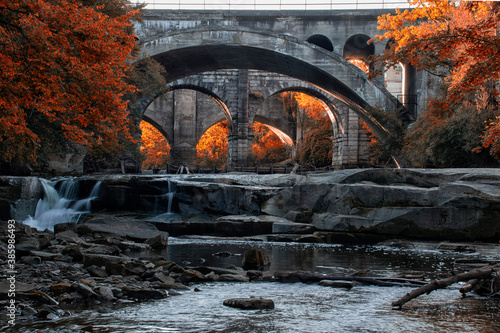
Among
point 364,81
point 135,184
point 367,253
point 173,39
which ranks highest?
point 173,39

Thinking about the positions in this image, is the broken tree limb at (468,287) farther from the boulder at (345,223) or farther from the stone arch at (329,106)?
the stone arch at (329,106)

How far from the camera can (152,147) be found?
49.8 meters

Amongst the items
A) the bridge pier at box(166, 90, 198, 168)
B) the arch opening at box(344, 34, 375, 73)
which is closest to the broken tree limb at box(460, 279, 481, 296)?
the arch opening at box(344, 34, 375, 73)

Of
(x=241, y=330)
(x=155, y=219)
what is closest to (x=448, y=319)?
(x=241, y=330)

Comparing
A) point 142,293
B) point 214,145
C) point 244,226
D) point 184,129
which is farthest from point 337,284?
point 214,145

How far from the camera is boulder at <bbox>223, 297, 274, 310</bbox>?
5277mm

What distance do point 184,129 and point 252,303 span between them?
33491mm

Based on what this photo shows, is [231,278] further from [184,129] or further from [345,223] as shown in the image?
[184,129]

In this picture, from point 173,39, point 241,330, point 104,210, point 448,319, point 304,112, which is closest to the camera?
point 241,330

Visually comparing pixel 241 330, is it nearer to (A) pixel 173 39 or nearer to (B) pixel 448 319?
(B) pixel 448 319

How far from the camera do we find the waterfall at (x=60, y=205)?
14.2 m

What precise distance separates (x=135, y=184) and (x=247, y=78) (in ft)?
62.5

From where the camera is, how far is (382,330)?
4.50 meters

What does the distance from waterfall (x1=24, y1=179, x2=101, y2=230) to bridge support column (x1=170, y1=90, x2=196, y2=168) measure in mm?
21636
